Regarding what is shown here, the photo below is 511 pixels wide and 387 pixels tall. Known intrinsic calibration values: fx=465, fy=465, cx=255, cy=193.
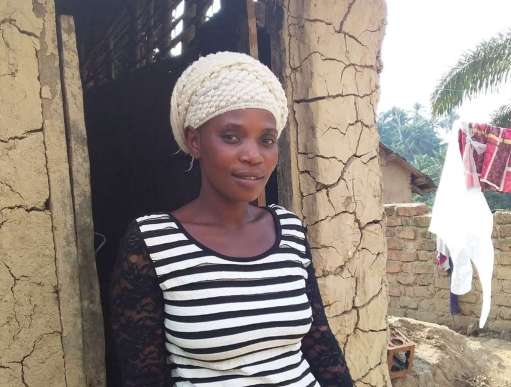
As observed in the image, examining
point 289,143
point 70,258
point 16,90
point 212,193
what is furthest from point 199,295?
point 289,143

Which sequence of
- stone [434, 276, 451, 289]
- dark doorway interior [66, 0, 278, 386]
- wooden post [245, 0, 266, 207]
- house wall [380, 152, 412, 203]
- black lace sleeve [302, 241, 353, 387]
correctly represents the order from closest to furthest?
1. black lace sleeve [302, 241, 353, 387]
2. wooden post [245, 0, 266, 207]
3. dark doorway interior [66, 0, 278, 386]
4. stone [434, 276, 451, 289]
5. house wall [380, 152, 412, 203]

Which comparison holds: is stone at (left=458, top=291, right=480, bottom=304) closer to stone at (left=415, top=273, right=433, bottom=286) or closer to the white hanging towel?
stone at (left=415, top=273, right=433, bottom=286)

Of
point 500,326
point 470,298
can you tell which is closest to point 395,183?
point 470,298

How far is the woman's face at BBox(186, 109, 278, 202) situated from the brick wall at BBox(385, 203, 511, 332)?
4.96m

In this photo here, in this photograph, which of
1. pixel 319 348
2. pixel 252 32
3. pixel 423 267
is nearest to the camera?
pixel 319 348

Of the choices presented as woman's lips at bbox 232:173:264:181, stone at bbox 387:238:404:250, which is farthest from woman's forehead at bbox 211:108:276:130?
stone at bbox 387:238:404:250

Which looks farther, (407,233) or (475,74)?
(475,74)

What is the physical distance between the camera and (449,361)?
3.96 meters

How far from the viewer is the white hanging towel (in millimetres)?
3926

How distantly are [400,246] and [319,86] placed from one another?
4267 mm

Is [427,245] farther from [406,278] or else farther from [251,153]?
[251,153]

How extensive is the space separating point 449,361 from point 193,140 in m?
3.73

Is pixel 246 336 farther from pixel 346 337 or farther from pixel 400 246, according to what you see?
pixel 400 246

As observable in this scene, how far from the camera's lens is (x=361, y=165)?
7.18 ft
